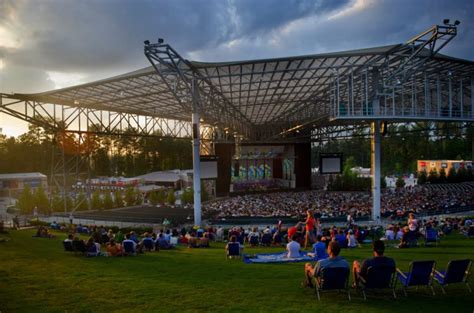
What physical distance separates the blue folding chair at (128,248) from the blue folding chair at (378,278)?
8152 millimetres

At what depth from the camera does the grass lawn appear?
19.4ft

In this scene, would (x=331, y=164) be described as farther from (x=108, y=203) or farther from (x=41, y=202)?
(x=41, y=202)

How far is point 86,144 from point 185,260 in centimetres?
3185

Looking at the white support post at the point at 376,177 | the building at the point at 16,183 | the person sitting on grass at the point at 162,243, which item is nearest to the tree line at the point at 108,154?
the building at the point at 16,183

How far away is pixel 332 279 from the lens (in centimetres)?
627

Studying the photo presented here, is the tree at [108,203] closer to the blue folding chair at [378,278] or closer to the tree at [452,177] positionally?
the blue folding chair at [378,278]

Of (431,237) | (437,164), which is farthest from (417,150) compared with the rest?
(431,237)

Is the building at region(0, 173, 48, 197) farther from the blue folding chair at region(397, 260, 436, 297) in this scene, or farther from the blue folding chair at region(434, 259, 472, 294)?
the blue folding chair at region(434, 259, 472, 294)

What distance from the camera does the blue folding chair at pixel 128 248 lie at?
40.4 feet

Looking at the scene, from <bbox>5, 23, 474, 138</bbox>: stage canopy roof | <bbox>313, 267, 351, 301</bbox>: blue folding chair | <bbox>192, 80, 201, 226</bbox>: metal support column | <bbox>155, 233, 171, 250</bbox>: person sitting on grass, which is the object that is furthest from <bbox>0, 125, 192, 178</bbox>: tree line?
<bbox>313, 267, 351, 301</bbox>: blue folding chair

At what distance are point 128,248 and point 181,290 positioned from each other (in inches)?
237

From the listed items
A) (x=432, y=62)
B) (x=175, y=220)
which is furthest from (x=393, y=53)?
(x=175, y=220)

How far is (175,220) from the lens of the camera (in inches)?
1177

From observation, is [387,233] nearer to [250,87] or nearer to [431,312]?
[431,312]
